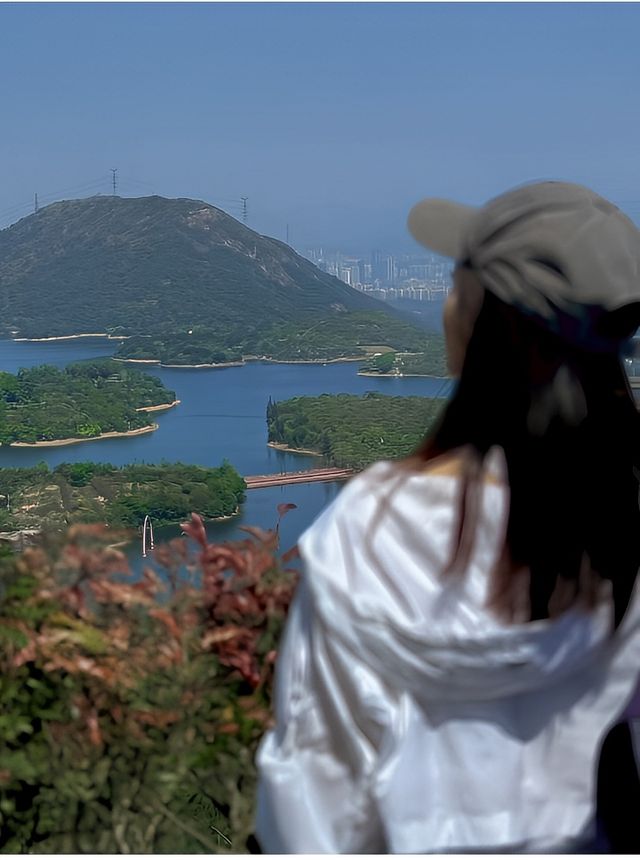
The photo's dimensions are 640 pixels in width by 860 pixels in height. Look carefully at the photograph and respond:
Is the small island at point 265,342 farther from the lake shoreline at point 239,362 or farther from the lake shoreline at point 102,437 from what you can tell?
the lake shoreline at point 102,437

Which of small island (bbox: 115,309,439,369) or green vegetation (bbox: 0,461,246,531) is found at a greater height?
small island (bbox: 115,309,439,369)

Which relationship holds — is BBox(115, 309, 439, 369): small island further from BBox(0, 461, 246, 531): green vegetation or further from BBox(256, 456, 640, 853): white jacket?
BBox(256, 456, 640, 853): white jacket

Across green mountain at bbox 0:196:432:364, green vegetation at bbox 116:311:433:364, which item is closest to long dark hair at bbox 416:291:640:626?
green vegetation at bbox 116:311:433:364

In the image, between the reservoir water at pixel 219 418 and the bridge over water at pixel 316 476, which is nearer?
the bridge over water at pixel 316 476

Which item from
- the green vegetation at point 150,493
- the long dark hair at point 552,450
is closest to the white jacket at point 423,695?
the long dark hair at point 552,450

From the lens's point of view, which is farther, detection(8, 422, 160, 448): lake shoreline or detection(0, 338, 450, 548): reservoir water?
detection(8, 422, 160, 448): lake shoreline

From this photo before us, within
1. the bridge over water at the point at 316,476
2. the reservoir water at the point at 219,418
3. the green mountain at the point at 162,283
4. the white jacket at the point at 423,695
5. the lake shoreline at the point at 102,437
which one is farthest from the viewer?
the green mountain at the point at 162,283

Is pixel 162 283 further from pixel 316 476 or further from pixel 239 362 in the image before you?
pixel 316 476

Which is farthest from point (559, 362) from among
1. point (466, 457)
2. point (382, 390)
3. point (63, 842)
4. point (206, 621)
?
point (382, 390)
